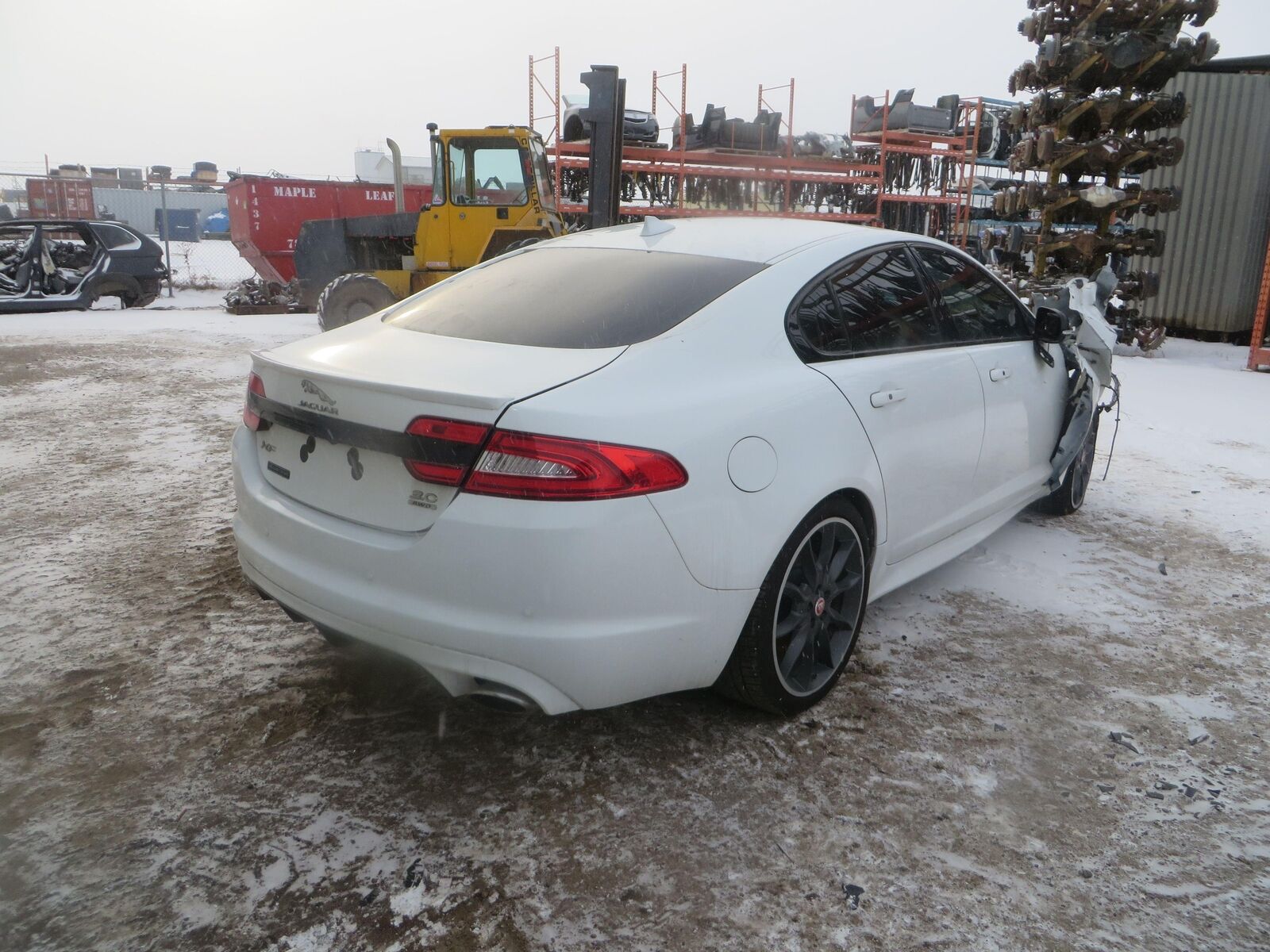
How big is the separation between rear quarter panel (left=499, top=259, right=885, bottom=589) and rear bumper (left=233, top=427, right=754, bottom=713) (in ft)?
0.38

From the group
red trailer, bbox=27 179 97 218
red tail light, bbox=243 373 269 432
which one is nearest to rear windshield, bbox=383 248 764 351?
red tail light, bbox=243 373 269 432

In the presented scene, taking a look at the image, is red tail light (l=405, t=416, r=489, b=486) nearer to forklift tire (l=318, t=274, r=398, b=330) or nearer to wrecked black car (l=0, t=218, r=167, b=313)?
forklift tire (l=318, t=274, r=398, b=330)

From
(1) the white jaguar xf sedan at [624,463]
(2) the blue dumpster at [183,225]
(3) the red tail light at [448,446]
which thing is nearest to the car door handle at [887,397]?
(1) the white jaguar xf sedan at [624,463]

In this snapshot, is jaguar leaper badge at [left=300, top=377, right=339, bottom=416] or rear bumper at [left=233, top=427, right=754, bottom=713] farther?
jaguar leaper badge at [left=300, top=377, right=339, bottom=416]

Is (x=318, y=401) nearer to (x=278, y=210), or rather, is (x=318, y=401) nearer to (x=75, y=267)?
(x=75, y=267)

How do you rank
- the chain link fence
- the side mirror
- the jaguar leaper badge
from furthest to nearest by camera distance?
the chain link fence < the side mirror < the jaguar leaper badge

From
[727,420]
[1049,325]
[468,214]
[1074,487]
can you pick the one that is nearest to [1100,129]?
[468,214]

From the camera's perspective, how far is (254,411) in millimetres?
2861

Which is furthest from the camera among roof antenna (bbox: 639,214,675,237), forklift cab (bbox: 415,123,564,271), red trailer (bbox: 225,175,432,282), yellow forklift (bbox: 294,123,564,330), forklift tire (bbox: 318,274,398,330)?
red trailer (bbox: 225,175,432,282)

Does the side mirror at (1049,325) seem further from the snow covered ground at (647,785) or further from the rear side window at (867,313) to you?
the snow covered ground at (647,785)

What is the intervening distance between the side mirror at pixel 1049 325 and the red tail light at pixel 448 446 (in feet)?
9.85

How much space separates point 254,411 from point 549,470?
1202 millimetres

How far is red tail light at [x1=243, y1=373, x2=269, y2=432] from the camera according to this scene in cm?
281

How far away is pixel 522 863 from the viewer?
223cm
